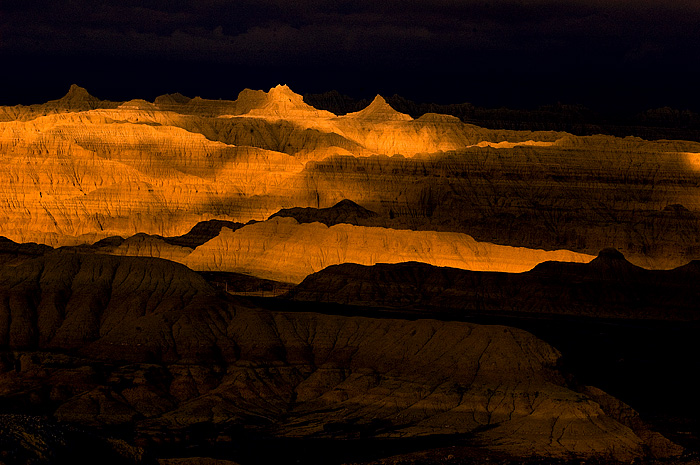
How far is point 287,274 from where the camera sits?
15438 centimetres

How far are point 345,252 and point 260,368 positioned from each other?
243 ft

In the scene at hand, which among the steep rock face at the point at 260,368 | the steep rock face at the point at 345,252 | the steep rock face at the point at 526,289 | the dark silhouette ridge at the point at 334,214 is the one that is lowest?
the steep rock face at the point at 260,368

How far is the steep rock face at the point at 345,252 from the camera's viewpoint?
6093 inches

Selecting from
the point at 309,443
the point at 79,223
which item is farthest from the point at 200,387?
the point at 79,223

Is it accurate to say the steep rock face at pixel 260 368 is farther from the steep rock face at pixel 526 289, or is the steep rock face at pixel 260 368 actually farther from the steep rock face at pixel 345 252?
the steep rock face at pixel 345 252

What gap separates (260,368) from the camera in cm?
8331

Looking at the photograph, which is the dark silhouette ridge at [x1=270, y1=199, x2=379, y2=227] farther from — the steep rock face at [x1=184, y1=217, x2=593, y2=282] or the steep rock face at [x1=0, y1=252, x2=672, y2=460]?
the steep rock face at [x1=0, y1=252, x2=672, y2=460]

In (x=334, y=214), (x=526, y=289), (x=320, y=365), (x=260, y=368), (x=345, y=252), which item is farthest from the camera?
(x=334, y=214)

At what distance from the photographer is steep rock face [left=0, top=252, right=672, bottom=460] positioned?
238 feet

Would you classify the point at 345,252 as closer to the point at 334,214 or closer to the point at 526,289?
the point at 526,289

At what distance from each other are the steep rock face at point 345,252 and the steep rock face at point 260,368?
56.8 metres

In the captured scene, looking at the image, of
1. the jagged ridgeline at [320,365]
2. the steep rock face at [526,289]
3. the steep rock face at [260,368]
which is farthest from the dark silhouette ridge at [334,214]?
the steep rock face at [260,368]

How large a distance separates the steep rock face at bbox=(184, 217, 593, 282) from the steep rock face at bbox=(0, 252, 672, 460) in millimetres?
56799

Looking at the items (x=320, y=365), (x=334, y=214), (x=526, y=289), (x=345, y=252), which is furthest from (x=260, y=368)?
(x=334, y=214)
